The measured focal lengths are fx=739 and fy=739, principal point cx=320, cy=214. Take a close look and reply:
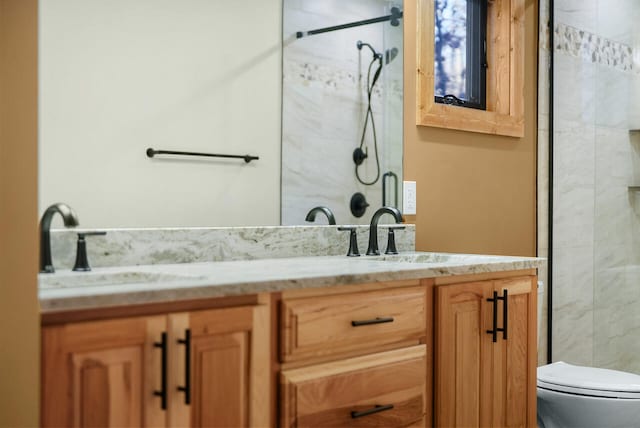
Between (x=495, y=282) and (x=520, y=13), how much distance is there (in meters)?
1.50

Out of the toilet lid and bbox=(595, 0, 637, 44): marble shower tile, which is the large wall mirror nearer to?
the toilet lid

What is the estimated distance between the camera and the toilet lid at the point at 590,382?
2.49 metres

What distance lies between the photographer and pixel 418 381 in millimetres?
1989

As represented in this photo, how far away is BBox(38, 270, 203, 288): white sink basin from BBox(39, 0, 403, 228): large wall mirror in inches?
8.0

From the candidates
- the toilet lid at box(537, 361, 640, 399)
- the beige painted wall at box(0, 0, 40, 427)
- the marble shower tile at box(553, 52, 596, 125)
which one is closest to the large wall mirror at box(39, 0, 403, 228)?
the beige painted wall at box(0, 0, 40, 427)

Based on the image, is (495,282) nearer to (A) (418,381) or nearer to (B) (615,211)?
(A) (418,381)

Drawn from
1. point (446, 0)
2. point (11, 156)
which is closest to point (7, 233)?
point (11, 156)

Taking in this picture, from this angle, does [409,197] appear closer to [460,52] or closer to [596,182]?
[460,52]

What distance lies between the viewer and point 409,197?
279cm

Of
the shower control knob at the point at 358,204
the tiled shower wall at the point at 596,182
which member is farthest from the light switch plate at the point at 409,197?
the tiled shower wall at the point at 596,182

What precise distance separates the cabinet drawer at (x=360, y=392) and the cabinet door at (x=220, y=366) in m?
0.12

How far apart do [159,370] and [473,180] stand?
6.31 ft

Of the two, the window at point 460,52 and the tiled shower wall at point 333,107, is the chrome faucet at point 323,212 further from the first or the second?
the window at point 460,52

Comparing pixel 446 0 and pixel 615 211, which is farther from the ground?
pixel 446 0
